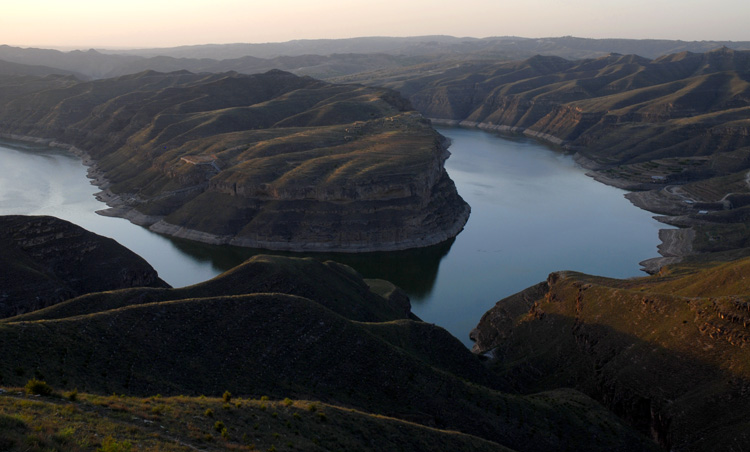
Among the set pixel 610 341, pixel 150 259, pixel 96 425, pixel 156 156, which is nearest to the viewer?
pixel 96 425

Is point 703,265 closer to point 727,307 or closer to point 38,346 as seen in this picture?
point 727,307

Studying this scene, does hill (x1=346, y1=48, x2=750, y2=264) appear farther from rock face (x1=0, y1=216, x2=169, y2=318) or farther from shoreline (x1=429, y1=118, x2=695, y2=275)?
rock face (x1=0, y1=216, x2=169, y2=318)

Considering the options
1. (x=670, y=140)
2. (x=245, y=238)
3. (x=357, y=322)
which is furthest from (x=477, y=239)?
(x=670, y=140)

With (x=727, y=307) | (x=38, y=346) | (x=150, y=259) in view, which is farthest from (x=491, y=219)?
(x=38, y=346)

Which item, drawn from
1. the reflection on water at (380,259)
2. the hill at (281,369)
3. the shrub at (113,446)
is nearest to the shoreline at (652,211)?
the reflection on water at (380,259)

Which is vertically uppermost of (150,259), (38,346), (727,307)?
(38,346)

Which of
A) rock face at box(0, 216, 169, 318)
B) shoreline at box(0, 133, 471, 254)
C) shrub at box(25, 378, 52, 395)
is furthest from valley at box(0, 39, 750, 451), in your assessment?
shrub at box(25, 378, 52, 395)

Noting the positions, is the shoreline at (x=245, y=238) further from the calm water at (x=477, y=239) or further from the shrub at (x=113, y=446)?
the shrub at (x=113, y=446)
